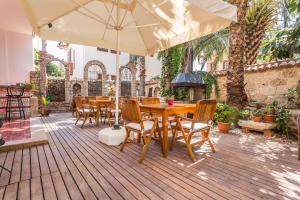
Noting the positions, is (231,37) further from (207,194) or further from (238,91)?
(207,194)

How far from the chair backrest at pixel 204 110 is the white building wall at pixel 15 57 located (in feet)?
25.0

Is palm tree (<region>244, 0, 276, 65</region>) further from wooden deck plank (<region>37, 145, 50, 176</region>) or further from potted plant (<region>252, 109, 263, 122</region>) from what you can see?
wooden deck plank (<region>37, 145, 50, 176</region>)

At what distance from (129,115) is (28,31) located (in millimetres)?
6758

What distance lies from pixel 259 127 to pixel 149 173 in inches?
134

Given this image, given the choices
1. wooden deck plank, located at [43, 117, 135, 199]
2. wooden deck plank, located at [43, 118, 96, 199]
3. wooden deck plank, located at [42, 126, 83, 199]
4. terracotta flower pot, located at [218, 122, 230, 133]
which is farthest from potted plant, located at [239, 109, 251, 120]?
wooden deck plank, located at [42, 126, 83, 199]

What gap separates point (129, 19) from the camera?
13.6 feet

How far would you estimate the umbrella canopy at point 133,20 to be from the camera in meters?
2.86

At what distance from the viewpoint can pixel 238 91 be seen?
533cm

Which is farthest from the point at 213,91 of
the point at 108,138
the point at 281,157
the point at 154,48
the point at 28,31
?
the point at 28,31

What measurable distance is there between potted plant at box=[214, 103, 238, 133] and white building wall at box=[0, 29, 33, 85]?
7842 mm

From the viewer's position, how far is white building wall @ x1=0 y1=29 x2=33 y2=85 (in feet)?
23.2

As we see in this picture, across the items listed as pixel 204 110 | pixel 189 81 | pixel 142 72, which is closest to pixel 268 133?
pixel 204 110

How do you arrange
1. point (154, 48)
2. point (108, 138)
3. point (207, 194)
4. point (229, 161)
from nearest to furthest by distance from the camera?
point (207, 194) → point (229, 161) → point (108, 138) → point (154, 48)

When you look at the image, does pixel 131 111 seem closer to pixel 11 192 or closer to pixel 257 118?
pixel 11 192
